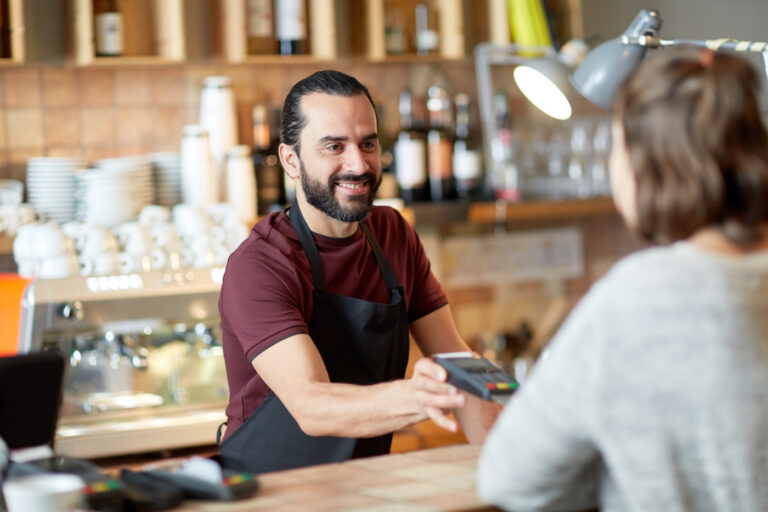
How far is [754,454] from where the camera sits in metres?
1.04

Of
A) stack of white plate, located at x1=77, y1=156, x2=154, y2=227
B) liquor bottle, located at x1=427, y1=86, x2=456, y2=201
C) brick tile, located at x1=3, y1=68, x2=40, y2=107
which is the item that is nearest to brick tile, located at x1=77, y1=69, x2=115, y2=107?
brick tile, located at x1=3, y1=68, x2=40, y2=107

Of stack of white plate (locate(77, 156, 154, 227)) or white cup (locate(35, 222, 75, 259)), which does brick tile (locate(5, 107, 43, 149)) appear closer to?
stack of white plate (locate(77, 156, 154, 227))

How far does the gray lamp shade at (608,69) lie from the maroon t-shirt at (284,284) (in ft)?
1.70

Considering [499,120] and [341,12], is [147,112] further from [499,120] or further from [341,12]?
[499,120]

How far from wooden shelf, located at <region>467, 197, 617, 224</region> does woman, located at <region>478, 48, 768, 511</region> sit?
2264 millimetres

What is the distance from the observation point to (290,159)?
2.09 meters

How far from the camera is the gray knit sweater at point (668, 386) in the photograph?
3.26 ft

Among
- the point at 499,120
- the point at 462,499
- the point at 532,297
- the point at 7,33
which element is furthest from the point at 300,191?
the point at 532,297

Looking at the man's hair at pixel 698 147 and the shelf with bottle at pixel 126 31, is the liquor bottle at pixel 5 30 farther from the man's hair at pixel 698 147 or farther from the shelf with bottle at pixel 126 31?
the man's hair at pixel 698 147

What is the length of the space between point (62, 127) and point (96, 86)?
0.17m

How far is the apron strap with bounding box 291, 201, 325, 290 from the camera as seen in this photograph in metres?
1.93

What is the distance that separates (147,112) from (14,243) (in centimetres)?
73

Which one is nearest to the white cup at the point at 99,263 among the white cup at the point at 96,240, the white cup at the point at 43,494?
the white cup at the point at 96,240

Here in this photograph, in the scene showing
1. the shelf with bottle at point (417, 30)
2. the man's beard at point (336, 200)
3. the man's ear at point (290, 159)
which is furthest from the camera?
Result: the shelf with bottle at point (417, 30)
